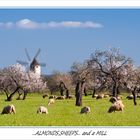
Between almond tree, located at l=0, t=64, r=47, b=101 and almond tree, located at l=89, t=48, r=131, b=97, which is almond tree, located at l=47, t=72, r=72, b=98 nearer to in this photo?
almond tree, located at l=0, t=64, r=47, b=101

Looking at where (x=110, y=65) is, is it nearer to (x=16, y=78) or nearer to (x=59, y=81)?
(x=16, y=78)

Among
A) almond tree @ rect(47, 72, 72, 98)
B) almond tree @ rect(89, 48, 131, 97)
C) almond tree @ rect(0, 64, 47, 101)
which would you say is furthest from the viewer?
almond tree @ rect(47, 72, 72, 98)

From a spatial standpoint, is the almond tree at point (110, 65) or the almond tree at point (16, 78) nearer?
the almond tree at point (110, 65)

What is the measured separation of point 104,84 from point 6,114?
38.4 m

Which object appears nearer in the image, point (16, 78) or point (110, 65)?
point (110, 65)

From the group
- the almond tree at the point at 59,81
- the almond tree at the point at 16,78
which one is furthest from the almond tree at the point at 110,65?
the almond tree at the point at 59,81

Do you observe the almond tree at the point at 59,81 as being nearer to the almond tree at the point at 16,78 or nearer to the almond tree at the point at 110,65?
the almond tree at the point at 16,78


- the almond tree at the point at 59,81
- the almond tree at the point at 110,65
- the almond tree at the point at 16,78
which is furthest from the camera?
the almond tree at the point at 59,81

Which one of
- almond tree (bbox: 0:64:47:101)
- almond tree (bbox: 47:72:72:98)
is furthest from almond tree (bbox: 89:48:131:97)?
almond tree (bbox: 47:72:72:98)

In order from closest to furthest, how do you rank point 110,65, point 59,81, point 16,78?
1. point 110,65
2. point 16,78
3. point 59,81

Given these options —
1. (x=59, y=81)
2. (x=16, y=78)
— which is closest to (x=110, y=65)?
(x=16, y=78)

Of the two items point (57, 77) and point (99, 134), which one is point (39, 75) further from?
point (99, 134)
